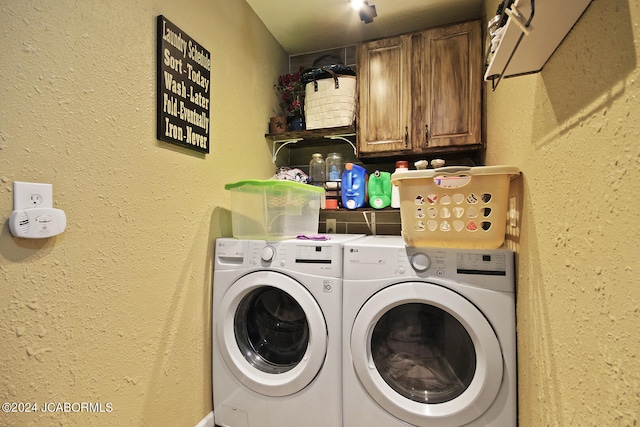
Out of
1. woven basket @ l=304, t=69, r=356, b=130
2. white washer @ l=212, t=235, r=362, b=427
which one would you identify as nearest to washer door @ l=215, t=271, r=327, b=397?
white washer @ l=212, t=235, r=362, b=427

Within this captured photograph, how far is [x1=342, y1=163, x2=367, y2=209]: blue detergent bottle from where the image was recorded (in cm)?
190

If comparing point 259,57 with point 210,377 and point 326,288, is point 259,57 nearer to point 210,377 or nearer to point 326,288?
point 326,288

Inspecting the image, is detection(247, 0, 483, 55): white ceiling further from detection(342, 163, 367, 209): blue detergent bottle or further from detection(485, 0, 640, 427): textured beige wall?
detection(485, 0, 640, 427): textured beige wall

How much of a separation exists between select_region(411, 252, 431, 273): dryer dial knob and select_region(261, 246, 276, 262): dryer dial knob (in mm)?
654

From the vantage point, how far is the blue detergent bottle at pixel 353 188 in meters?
1.90

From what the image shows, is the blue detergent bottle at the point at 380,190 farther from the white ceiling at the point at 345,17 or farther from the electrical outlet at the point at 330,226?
the white ceiling at the point at 345,17

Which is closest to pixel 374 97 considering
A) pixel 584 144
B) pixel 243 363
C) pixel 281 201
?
pixel 281 201

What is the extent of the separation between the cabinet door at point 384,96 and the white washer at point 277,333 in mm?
860

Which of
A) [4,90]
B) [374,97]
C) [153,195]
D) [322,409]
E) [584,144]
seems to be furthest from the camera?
[374,97]

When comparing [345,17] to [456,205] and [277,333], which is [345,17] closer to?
[456,205]

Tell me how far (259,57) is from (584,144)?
1953 mm

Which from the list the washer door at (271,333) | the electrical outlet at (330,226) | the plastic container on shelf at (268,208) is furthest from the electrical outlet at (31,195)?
the electrical outlet at (330,226)

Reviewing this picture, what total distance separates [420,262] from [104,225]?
1.18m

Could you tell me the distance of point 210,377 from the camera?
1.48 m
